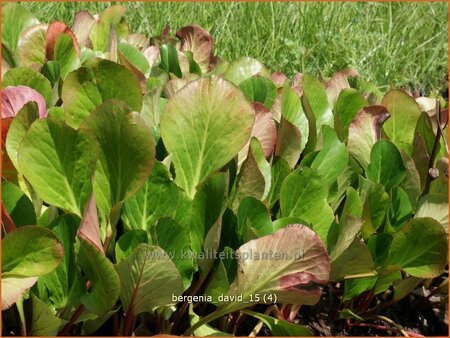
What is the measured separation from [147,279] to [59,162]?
9.7 inches

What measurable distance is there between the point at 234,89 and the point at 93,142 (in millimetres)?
259

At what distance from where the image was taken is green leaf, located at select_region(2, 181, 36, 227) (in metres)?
1.14

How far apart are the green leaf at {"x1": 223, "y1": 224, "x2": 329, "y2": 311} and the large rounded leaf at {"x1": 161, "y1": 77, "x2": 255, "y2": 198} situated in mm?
198

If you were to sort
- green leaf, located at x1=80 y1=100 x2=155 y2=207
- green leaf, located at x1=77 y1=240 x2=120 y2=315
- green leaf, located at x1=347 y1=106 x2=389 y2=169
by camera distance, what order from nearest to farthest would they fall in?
1. green leaf, located at x1=77 y1=240 x2=120 y2=315
2. green leaf, located at x1=80 y1=100 x2=155 y2=207
3. green leaf, located at x1=347 y1=106 x2=389 y2=169

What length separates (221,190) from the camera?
1.12 metres

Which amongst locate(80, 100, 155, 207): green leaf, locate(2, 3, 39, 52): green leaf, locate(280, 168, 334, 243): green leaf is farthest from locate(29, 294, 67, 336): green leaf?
locate(2, 3, 39, 52): green leaf

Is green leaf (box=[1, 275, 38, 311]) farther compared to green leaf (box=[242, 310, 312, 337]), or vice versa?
green leaf (box=[242, 310, 312, 337])

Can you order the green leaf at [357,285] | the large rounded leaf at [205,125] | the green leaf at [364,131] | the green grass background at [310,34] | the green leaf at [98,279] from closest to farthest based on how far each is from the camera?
the green leaf at [98,279] < the large rounded leaf at [205,125] < the green leaf at [357,285] < the green leaf at [364,131] < the green grass background at [310,34]

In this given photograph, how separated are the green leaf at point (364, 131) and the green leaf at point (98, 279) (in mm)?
646

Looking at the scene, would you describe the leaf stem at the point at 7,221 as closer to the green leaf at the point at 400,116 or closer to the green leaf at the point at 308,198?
the green leaf at the point at 308,198

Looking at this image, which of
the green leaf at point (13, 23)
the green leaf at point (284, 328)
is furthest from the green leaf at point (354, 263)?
the green leaf at point (13, 23)

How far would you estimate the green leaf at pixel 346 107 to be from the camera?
61.9 inches

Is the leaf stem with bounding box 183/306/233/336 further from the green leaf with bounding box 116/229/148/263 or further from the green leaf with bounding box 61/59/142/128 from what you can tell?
the green leaf with bounding box 61/59/142/128

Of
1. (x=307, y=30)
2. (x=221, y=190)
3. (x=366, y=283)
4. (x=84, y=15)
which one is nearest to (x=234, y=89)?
(x=221, y=190)
